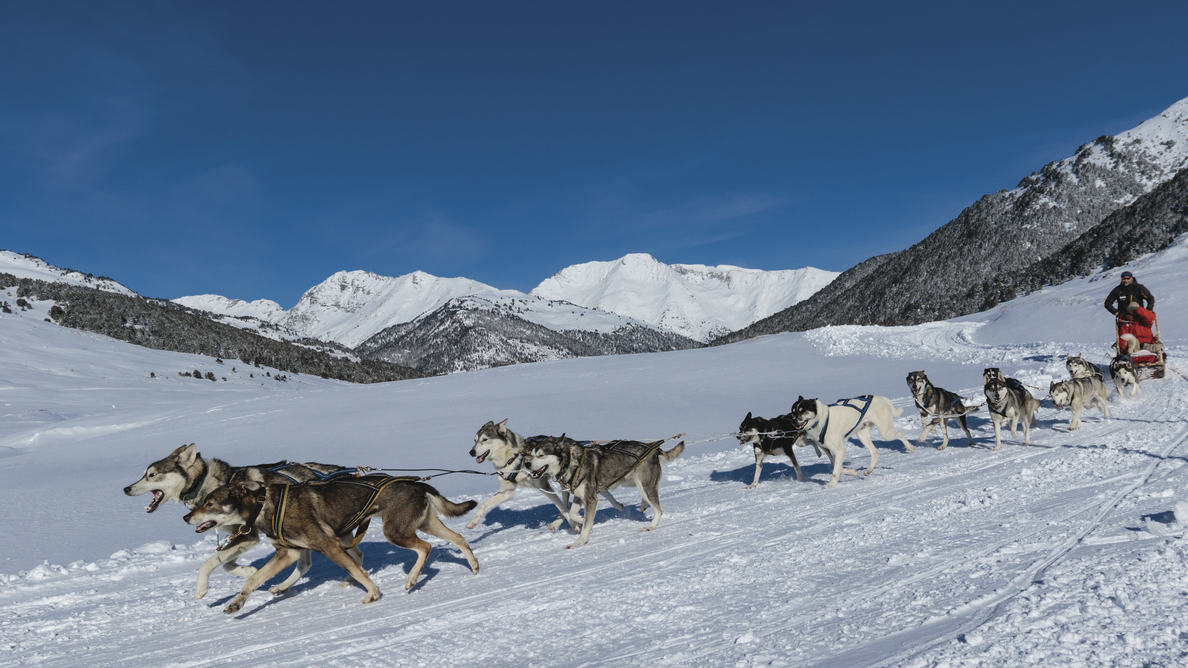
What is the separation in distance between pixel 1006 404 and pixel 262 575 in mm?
9306

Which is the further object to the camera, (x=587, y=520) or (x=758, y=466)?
(x=758, y=466)

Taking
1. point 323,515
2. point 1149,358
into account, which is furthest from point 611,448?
point 1149,358

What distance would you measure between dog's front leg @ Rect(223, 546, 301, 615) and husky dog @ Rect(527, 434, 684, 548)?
7.42 ft

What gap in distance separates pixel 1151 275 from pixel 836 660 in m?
38.2

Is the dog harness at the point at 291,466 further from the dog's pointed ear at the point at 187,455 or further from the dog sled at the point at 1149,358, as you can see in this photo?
the dog sled at the point at 1149,358

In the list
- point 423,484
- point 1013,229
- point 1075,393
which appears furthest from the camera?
point 1013,229

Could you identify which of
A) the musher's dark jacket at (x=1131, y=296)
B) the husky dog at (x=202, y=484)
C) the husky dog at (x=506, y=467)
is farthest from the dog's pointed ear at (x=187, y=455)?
the musher's dark jacket at (x=1131, y=296)

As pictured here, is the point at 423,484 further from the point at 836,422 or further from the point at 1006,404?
the point at 1006,404

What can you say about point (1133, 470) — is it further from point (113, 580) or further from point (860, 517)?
point (113, 580)

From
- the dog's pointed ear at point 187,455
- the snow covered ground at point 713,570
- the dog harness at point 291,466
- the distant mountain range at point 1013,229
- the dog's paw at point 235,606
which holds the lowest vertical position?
the snow covered ground at point 713,570

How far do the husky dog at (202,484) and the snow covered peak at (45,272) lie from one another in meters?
112

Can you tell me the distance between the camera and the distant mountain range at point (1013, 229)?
111 m

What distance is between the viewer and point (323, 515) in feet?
16.1

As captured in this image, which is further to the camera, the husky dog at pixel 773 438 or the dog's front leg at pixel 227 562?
the husky dog at pixel 773 438
